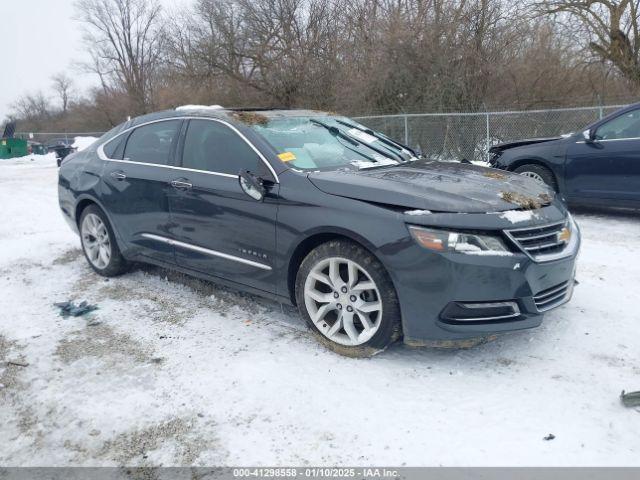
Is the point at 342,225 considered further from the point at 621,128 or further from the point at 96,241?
the point at 621,128

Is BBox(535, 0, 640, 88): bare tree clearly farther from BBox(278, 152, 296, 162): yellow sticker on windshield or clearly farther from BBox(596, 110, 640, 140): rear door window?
BBox(278, 152, 296, 162): yellow sticker on windshield

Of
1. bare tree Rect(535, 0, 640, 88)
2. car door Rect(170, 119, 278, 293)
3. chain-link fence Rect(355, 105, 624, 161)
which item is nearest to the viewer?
car door Rect(170, 119, 278, 293)

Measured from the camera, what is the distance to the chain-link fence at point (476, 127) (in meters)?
12.0

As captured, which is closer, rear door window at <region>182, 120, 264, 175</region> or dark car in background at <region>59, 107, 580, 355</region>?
dark car in background at <region>59, 107, 580, 355</region>

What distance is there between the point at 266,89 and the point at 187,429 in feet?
67.1

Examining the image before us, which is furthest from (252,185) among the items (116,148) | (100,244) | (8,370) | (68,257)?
(68,257)

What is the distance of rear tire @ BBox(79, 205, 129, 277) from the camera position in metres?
5.03

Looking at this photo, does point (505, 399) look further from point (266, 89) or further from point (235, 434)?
point (266, 89)

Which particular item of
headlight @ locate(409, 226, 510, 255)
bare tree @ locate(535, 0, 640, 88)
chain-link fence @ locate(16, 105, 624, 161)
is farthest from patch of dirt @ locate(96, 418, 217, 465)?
bare tree @ locate(535, 0, 640, 88)

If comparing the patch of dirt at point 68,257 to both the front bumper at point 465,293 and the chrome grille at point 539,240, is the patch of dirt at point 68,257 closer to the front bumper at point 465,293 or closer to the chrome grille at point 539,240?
the front bumper at point 465,293

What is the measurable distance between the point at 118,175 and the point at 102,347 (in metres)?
1.76

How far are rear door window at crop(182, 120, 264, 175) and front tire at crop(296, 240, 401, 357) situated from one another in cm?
85

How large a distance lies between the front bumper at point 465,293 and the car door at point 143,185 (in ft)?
7.22

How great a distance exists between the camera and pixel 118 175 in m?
4.77
